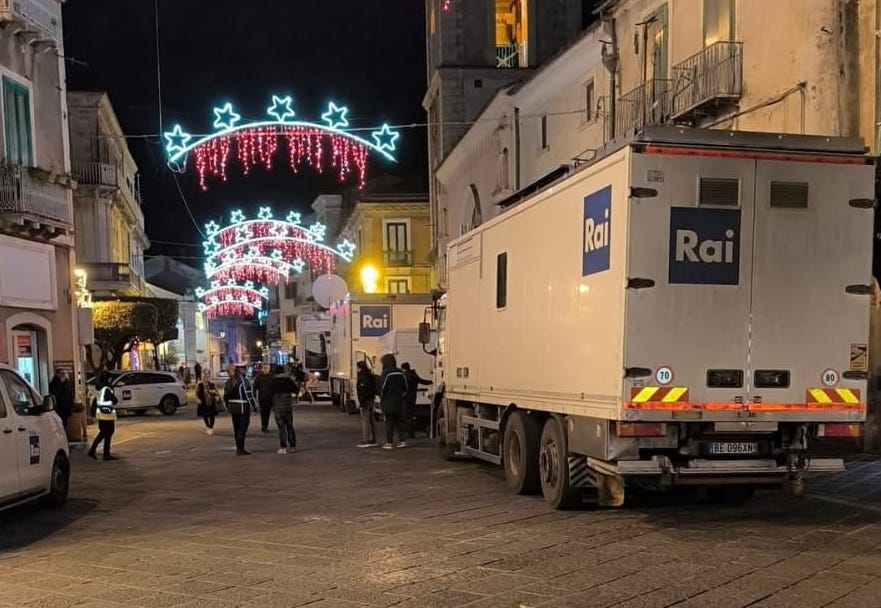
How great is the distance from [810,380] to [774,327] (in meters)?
0.62

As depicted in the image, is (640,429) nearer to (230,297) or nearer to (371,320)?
(371,320)

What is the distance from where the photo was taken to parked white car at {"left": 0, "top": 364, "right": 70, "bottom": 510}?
8.64 metres

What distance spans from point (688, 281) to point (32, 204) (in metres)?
15.3

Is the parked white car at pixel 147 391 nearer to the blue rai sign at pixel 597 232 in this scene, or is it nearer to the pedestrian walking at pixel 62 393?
the pedestrian walking at pixel 62 393

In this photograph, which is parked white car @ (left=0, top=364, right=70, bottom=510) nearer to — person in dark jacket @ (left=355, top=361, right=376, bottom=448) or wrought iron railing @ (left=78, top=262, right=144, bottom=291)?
person in dark jacket @ (left=355, top=361, right=376, bottom=448)

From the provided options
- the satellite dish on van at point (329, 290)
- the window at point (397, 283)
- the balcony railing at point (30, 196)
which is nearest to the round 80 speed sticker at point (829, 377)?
the balcony railing at point (30, 196)

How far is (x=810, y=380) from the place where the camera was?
7.77 meters

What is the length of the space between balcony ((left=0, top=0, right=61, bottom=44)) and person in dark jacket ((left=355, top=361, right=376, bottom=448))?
10.4 metres

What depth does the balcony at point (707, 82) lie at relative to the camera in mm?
15281

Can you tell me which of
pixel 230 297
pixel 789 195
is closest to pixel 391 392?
pixel 789 195

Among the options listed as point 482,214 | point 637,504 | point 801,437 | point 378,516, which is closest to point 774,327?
point 801,437

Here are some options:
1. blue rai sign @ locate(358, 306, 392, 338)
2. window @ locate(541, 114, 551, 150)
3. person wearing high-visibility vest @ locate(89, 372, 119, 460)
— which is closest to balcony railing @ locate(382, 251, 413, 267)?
window @ locate(541, 114, 551, 150)

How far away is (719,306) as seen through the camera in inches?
300

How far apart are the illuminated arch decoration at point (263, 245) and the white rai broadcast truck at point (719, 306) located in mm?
19982
